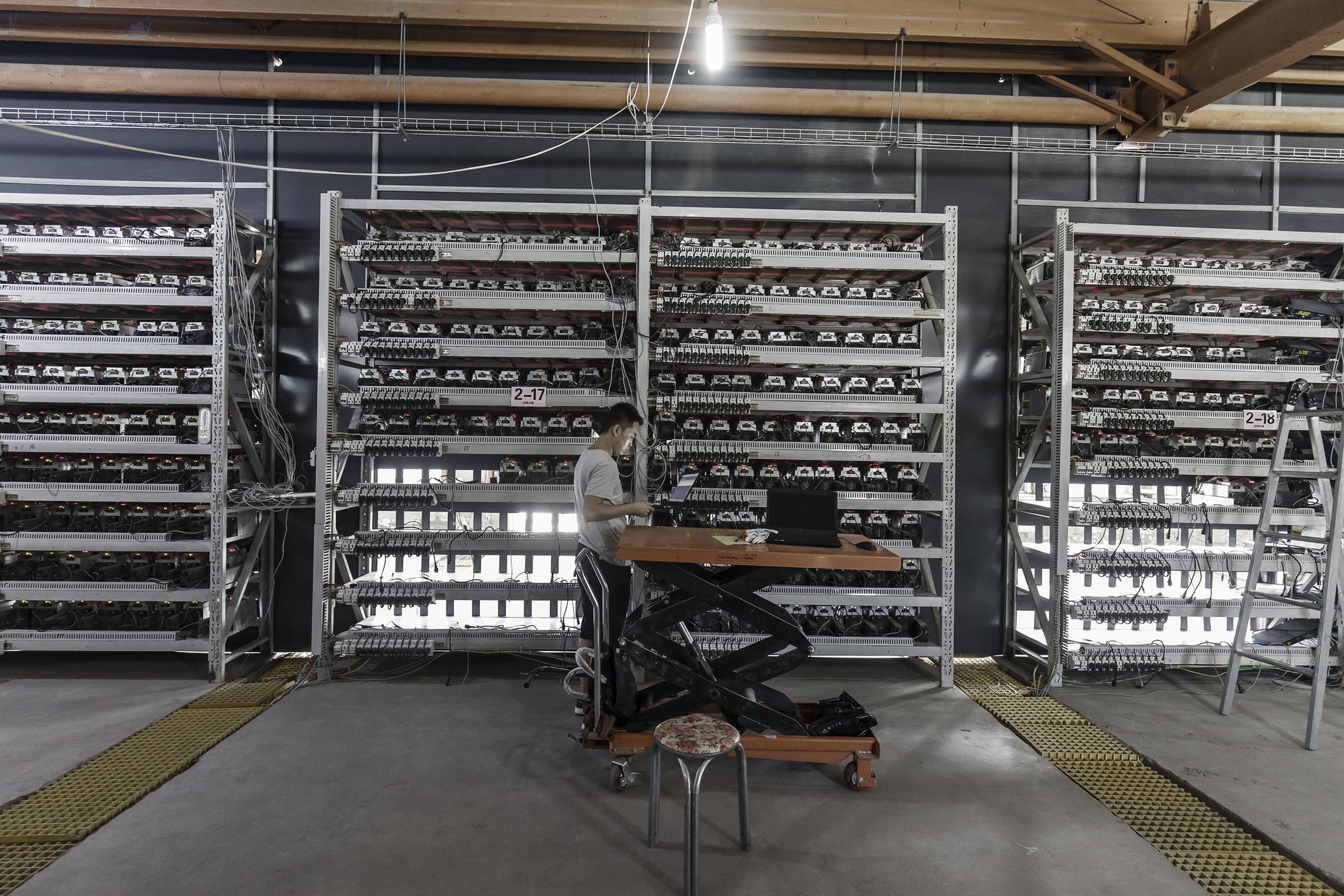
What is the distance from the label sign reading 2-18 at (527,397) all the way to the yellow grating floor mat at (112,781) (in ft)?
7.73

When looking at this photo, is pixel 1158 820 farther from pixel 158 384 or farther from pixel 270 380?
pixel 158 384

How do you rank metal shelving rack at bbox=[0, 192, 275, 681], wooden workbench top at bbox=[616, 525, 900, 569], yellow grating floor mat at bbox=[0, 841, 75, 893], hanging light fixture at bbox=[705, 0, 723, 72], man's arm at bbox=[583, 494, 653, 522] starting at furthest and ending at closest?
metal shelving rack at bbox=[0, 192, 275, 681]
man's arm at bbox=[583, 494, 653, 522]
hanging light fixture at bbox=[705, 0, 723, 72]
wooden workbench top at bbox=[616, 525, 900, 569]
yellow grating floor mat at bbox=[0, 841, 75, 893]

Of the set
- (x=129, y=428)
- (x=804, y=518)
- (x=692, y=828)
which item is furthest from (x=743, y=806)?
(x=129, y=428)

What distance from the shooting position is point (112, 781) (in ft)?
9.86

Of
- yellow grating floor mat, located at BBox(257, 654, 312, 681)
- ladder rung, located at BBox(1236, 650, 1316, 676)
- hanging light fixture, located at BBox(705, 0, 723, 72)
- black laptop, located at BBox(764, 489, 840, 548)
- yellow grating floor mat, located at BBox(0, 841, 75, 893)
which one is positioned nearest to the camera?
yellow grating floor mat, located at BBox(0, 841, 75, 893)

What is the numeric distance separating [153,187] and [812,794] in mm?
6047

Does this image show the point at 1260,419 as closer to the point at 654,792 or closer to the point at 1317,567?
the point at 1317,567

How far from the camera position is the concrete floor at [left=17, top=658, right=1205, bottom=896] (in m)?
2.37

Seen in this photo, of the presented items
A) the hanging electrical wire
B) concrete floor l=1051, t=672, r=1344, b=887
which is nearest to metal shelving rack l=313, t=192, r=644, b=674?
the hanging electrical wire

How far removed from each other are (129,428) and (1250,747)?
726cm

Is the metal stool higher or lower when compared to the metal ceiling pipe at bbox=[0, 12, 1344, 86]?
lower

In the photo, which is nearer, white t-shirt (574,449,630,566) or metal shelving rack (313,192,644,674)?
white t-shirt (574,449,630,566)

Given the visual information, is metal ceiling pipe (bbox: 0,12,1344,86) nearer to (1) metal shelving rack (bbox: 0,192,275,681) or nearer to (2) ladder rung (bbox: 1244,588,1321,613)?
(1) metal shelving rack (bbox: 0,192,275,681)

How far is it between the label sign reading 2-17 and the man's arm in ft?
14.0
